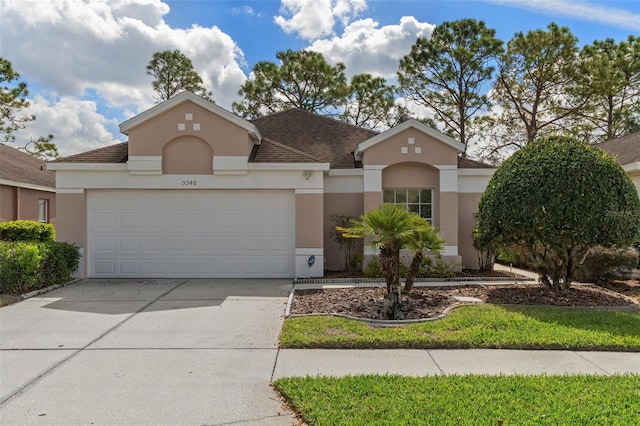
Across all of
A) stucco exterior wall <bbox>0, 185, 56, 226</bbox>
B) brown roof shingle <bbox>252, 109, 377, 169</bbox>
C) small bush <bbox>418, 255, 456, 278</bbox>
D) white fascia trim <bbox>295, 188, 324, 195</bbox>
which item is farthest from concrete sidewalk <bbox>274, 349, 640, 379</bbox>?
stucco exterior wall <bbox>0, 185, 56, 226</bbox>

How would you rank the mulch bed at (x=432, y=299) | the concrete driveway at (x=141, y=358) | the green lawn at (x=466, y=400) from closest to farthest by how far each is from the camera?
the green lawn at (x=466, y=400) < the concrete driveway at (x=141, y=358) < the mulch bed at (x=432, y=299)

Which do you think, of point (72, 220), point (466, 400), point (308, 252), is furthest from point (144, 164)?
point (466, 400)

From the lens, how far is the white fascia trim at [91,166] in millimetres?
11500

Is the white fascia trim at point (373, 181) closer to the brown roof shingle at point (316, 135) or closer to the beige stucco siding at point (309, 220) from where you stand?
the brown roof shingle at point (316, 135)

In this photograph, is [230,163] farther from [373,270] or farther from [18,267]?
[18,267]

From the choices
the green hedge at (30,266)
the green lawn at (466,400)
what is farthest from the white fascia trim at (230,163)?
the green lawn at (466,400)

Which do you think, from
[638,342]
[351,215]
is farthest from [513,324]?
[351,215]

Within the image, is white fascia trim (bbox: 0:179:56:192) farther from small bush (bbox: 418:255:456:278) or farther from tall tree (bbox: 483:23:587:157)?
tall tree (bbox: 483:23:587:157)

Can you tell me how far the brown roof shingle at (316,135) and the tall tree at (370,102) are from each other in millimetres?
10371

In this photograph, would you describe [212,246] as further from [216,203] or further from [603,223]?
[603,223]

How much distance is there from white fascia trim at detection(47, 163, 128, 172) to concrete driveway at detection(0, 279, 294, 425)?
3.63 metres

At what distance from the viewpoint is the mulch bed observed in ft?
25.8

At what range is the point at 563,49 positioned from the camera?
68.7ft

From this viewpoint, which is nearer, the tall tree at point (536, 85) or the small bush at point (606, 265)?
the small bush at point (606, 265)
